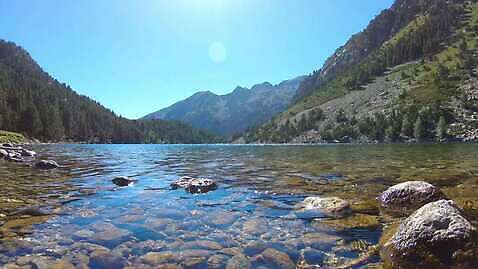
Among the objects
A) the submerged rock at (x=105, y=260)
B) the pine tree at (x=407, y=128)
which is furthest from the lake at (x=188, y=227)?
the pine tree at (x=407, y=128)

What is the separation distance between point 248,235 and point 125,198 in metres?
8.65

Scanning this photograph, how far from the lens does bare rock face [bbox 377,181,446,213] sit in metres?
14.1

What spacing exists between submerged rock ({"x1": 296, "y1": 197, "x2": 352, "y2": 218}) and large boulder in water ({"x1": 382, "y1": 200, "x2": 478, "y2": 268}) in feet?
15.3

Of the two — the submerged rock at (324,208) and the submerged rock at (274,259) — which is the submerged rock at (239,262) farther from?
the submerged rock at (324,208)

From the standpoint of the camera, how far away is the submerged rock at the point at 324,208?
13.7 m

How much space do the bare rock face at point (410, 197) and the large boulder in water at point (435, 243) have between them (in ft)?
16.9

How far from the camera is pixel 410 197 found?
14398 mm

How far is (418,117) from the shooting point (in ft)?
481

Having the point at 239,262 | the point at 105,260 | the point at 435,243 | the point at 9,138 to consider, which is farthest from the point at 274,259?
the point at 9,138

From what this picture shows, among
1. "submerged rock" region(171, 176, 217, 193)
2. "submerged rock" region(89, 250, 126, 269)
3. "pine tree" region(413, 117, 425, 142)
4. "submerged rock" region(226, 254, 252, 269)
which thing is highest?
"pine tree" region(413, 117, 425, 142)

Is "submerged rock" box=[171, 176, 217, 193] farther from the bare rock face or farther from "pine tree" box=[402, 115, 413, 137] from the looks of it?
"pine tree" box=[402, 115, 413, 137]

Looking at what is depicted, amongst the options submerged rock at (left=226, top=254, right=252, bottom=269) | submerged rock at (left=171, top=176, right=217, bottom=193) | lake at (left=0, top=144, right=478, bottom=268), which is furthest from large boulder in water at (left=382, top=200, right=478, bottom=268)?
submerged rock at (left=171, top=176, right=217, bottom=193)

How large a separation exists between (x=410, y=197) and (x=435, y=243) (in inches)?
260

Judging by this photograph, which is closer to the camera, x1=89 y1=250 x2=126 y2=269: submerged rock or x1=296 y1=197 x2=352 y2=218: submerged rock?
x1=89 y1=250 x2=126 y2=269: submerged rock
